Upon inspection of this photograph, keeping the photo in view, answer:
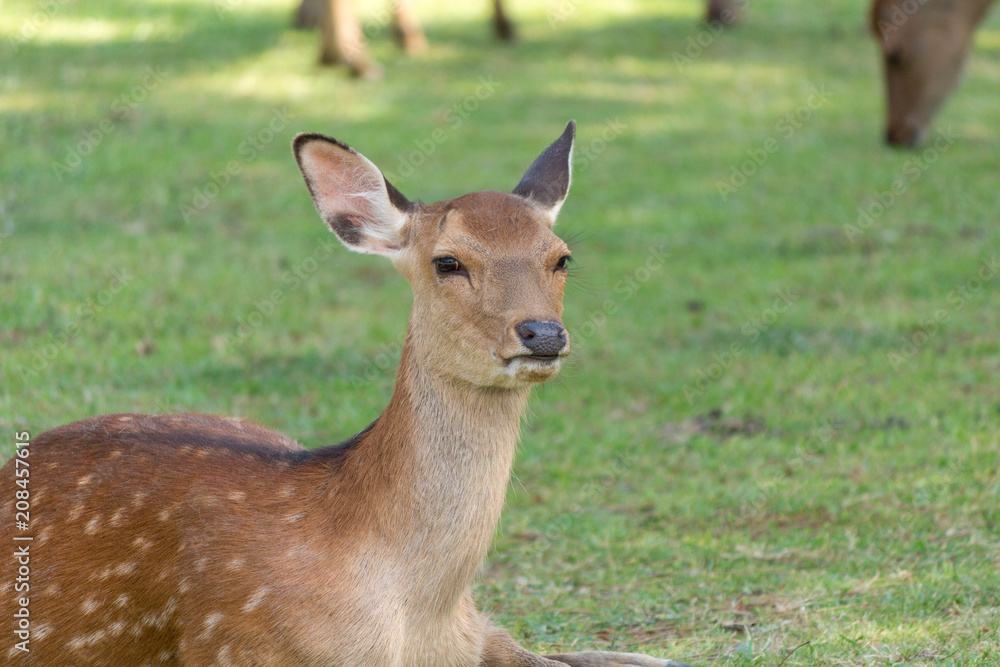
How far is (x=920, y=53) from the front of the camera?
601 inches

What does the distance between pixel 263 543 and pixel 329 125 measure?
1177 centimetres

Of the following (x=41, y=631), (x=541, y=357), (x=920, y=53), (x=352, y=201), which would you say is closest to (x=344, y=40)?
(x=920, y=53)

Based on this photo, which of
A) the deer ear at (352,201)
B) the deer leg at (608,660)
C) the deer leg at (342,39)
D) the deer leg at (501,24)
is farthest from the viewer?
the deer leg at (501,24)

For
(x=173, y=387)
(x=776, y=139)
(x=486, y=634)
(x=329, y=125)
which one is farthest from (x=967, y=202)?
(x=486, y=634)

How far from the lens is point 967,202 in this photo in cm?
1341

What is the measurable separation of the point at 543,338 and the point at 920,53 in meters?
12.8

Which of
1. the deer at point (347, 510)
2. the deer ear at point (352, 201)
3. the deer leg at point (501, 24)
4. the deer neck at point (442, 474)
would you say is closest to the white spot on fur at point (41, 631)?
the deer at point (347, 510)

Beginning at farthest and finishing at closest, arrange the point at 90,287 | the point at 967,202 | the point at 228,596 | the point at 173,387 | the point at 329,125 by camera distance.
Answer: the point at 329,125 → the point at 967,202 → the point at 90,287 → the point at 173,387 → the point at 228,596

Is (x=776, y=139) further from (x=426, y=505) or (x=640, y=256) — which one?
(x=426, y=505)

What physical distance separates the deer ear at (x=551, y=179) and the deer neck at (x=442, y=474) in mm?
892

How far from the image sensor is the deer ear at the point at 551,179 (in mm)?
4902

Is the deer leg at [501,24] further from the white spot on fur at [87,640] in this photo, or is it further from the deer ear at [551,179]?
the white spot on fur at [87,640]

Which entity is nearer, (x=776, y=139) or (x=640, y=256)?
(x=640, y=256)

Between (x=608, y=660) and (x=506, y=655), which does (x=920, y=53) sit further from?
(x=506, y=655)
